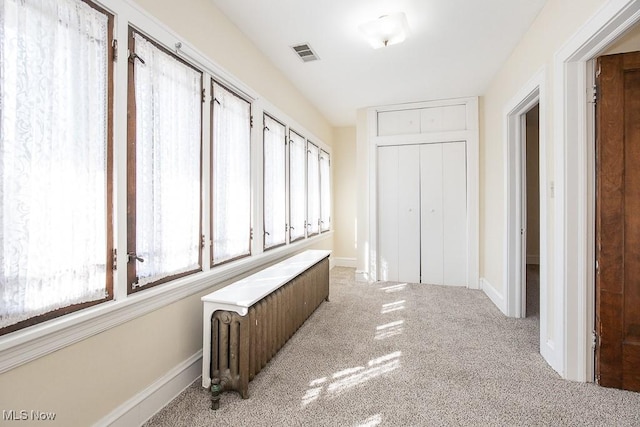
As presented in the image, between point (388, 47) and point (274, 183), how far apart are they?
185cm

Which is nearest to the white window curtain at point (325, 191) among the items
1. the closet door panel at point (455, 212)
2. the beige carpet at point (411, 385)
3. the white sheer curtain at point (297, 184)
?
the white sheer curtain at point (297, 184)

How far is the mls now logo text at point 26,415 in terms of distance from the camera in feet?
3.76

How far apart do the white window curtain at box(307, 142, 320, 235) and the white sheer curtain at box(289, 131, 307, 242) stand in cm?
20

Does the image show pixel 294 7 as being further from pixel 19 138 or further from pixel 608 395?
pixel 608 395

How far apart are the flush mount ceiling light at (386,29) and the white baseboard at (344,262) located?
13.5ft

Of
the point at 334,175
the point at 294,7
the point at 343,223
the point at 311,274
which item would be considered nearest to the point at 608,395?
the point at 311,274

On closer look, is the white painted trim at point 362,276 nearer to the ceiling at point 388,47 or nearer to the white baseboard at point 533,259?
the ceiling at point 388,47

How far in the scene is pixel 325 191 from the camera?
17.8 feet

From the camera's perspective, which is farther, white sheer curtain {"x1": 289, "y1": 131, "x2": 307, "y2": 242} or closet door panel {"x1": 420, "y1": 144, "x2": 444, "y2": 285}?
closet door panel {"x1": 420, "y1": 144, "x2": 444, "y2": 285}

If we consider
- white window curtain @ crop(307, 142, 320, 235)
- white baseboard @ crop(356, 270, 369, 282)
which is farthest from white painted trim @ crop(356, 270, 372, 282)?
white window curtain @ crop(307, 142, 320, 235)

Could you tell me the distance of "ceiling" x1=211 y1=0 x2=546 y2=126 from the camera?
2424mm

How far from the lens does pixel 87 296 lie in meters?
1.45

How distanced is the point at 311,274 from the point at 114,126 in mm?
2242

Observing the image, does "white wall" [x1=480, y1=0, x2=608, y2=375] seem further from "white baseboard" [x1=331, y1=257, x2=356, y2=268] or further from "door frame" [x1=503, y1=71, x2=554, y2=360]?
"white baseboard" [x1=331, y1=257, x2=356, y2=268]
